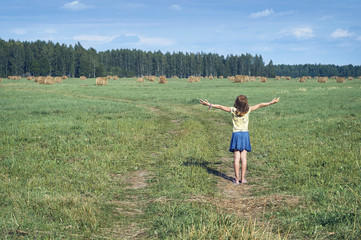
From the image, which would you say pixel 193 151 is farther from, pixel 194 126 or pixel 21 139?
pixel 21 139

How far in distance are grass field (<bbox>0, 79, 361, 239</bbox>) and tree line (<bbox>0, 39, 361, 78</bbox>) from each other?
125 metres

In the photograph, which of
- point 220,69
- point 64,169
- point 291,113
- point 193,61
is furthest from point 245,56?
point 64,169

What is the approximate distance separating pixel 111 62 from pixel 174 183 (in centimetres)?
18715

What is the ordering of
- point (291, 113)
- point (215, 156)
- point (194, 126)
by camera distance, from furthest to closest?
point (291, 113) → point (194, 126) → point (215, 156)

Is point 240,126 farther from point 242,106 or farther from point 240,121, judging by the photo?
point 242,106

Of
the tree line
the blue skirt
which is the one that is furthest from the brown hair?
the tree line

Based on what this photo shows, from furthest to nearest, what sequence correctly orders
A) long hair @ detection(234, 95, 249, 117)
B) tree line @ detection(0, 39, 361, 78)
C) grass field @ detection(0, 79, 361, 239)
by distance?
tree line @ detection(0, 39, 361, 78) < long hair @ detection(234, 95, 249, 117) < grass field @ detection(0, 79, 361, 239)

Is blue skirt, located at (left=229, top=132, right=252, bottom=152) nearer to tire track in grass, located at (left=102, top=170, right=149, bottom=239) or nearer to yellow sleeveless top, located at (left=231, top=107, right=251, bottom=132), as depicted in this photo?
yellow sleeveless top, located at (left=231, top=107, right=251, bottom=132)

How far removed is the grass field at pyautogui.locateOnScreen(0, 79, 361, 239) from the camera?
5.12 meters

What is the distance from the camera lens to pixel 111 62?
185750mm

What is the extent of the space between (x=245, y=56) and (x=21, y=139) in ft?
619

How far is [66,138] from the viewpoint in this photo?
1265cm

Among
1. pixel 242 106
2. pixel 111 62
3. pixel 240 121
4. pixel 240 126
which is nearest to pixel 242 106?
pixel 242 106

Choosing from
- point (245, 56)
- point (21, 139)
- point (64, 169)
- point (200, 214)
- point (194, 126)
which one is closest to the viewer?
point (200, 214)
